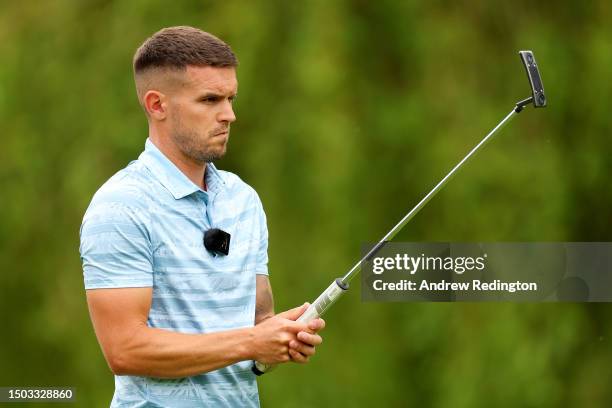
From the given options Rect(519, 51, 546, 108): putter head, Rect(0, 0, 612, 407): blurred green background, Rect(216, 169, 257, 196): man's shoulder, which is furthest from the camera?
Rect(0, 0, 612, 407): blurred green background

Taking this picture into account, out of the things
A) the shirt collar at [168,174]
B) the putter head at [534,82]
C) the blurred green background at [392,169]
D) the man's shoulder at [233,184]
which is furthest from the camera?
the blurred green background at [392,169]

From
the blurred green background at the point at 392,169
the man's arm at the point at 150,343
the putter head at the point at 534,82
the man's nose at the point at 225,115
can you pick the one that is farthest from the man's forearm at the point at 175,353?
the blurred green background at the point at 392,169

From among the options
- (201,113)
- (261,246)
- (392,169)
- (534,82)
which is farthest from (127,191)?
(392,169)

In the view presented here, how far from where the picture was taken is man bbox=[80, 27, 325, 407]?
1.63 metres

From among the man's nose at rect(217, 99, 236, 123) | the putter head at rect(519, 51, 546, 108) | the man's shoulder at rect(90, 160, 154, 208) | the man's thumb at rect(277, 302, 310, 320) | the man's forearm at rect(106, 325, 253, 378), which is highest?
the putter head at rect(519, 51, 546, 108)

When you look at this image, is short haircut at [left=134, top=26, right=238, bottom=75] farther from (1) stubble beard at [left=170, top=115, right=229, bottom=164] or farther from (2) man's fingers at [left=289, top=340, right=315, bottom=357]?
(2) man's fingers at [left=289, top=340, right=315, bottom=357]

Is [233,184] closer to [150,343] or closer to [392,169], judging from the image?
[150,343]

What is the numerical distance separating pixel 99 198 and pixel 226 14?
72.9 inches

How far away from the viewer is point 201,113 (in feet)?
5.81

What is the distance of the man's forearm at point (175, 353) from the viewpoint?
1.62m

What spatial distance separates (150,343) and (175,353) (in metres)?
0.04

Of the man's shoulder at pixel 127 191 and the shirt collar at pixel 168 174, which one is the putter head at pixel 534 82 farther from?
the man's shoulder at pixel 127 191

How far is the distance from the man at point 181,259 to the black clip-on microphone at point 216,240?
0.01 m

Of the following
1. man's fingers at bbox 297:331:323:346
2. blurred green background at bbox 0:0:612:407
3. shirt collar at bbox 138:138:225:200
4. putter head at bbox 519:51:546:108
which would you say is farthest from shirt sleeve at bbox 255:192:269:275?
blurred green background at bbox 0:0:612:407
